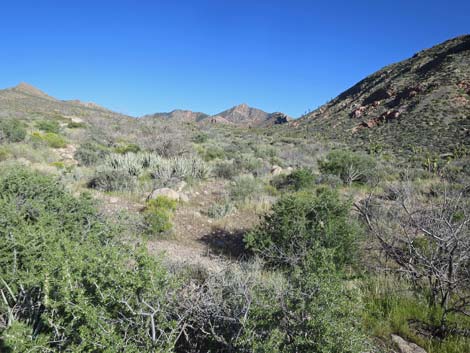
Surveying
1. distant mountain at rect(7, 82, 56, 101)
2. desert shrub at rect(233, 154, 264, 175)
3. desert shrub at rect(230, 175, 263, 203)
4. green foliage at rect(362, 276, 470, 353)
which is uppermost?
distant mountain at rect(7, 82, 56, 101)

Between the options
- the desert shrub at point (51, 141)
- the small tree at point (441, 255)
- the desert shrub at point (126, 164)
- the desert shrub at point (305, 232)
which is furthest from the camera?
the desert shrub at point (51, 141)

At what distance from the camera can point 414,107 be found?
95.4 feet

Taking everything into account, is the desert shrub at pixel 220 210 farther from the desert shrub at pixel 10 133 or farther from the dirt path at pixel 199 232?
the desert shrub at pixel 10 133

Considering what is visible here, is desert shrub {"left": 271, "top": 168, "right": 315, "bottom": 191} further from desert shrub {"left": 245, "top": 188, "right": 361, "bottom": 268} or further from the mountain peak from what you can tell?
the mountain peak

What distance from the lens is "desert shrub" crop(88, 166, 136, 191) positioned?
8.20 m

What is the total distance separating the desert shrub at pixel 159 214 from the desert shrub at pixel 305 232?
1.88 meters

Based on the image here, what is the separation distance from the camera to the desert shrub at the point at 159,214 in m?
5.65

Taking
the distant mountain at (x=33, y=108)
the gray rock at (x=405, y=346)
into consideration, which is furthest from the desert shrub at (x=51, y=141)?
the gray rock at (x=405, y=346)

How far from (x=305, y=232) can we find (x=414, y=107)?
3070 cm

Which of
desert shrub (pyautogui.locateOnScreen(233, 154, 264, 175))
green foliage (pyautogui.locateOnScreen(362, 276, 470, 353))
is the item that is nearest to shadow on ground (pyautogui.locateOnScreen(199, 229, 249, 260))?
green foliage (pyautogui.locateOnScreen(362, 276, 470, 353))

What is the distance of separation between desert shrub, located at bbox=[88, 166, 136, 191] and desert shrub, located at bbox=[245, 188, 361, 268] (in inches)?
186

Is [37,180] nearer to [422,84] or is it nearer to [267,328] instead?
[267,328]

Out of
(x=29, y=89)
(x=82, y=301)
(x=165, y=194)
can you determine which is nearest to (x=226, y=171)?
(x=165, y=194)

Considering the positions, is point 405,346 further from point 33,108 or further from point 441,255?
point 33,108
